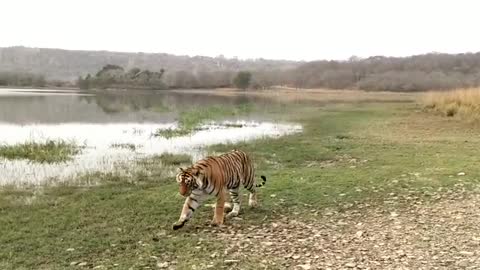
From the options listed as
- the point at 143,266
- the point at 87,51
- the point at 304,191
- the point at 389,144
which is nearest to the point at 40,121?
the point at 389,144

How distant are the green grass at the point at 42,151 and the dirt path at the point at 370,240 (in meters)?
→ 11.7

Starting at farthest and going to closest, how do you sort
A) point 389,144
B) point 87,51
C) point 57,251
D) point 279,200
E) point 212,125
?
point 87,51 < point 212,125 < point 389,144 < point 279,200 < point 57,251

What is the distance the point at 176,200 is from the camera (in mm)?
10750

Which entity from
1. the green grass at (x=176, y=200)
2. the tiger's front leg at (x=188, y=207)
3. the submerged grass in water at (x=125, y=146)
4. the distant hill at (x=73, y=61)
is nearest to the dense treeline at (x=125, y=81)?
the distant hill at (x=73, y=61)

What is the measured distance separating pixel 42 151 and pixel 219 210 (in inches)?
498

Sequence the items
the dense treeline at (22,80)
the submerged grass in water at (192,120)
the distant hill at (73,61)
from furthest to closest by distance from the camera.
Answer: the distant hill at (73,61)
the dense treeline at (22,80)
the submerged grass in water at (192,120)

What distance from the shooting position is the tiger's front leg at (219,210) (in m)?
8.75

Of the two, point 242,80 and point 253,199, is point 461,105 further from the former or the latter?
point 242,80

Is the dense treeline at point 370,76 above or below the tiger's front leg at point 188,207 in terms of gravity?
above

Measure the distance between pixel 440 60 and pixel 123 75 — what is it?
8152 centimetres

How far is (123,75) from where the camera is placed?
113m

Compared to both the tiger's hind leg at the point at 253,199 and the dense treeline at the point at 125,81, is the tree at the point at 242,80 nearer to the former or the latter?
the dense treeline at the point at 125,81

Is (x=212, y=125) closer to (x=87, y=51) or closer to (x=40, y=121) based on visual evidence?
(x=40, y=121)

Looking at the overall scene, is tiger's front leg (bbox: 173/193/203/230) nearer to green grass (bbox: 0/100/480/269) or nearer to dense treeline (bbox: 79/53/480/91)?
green grass (bbox: 0/100/480/269)
